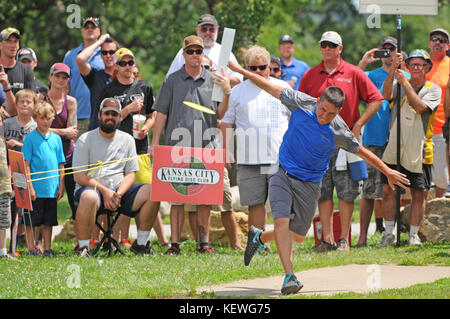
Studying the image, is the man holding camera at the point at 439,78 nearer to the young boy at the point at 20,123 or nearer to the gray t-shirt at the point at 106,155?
the gray t-shirt at the point at 106,155

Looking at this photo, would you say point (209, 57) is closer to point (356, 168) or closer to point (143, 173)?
point (143, 173)

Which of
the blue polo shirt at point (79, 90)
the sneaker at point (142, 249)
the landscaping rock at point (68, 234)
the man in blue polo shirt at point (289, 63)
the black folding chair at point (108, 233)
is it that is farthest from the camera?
the man in blue polo shirt at point (289, 63)

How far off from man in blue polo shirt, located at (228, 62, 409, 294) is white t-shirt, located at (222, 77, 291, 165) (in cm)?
228

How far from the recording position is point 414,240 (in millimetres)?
10984

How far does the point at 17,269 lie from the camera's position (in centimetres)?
914

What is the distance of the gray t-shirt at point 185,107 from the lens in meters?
10.7

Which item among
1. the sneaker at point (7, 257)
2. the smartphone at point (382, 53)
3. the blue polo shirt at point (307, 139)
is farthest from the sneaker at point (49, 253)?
the smartphone at point (382, 53)

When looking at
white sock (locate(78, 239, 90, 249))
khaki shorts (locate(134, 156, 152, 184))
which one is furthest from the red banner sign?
white sock (locate(78, 239, 90, 249))

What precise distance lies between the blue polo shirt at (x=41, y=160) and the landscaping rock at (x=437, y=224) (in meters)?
4.75

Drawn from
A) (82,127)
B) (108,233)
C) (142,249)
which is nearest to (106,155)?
(108,233)

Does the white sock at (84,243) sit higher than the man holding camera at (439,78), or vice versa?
the man holding camera at (439,78)

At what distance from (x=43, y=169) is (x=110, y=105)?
116 centimetres

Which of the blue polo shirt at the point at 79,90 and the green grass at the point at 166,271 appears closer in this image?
the green grass at the point at 166,271
